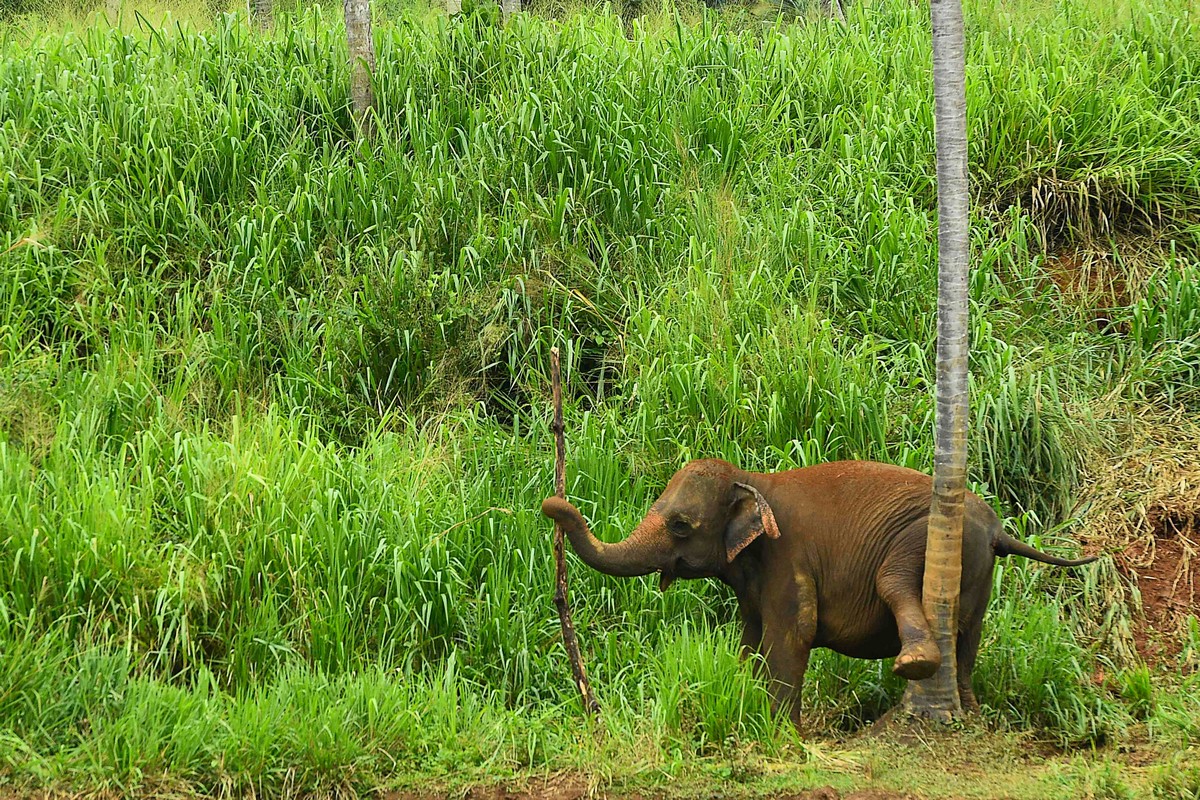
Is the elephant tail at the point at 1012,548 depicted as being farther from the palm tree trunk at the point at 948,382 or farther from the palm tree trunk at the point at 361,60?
the palm tree trunk at the point at 361,60

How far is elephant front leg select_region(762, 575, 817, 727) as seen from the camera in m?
5.04

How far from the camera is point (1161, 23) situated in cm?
952

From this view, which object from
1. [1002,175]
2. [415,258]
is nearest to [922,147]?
[1002,175]

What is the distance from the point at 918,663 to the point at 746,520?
2.95ft

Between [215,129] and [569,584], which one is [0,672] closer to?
[569,584]

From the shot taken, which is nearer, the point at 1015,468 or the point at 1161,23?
the point at 1015,468

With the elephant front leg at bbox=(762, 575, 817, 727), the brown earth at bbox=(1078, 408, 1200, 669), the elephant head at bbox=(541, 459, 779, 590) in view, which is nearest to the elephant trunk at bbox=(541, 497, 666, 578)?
the elephant head at bbox=(541, 459, 779, 590)

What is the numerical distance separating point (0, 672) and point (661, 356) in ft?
12.0

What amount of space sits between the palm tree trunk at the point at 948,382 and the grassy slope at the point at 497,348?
0.53 m

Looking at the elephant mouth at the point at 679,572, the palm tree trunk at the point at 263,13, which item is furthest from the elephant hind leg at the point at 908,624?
the palm tree trunk at the point at 263,13

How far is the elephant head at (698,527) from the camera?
5027 mm

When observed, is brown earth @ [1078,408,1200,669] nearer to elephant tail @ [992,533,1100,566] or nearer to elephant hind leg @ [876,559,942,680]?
elephant tail @ [992,533,1100,566]

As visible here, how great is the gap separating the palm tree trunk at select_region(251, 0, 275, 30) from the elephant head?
836 cm

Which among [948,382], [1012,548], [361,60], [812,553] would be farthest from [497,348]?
[1012,548]
